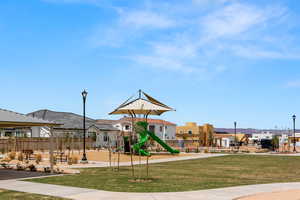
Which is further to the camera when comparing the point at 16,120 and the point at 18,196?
the point at 16,120

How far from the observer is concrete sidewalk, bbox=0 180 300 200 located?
37.2ft

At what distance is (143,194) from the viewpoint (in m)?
11.9

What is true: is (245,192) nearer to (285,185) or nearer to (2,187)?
(285,185)

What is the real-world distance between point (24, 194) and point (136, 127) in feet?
21.9

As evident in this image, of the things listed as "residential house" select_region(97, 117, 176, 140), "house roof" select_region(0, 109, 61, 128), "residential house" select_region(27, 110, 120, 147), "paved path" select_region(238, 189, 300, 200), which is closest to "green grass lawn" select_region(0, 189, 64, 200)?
"house roof" select_region(0, 109, 61, 128)

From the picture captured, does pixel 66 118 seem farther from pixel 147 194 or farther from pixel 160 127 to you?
pixel 147 194

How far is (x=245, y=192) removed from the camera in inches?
485

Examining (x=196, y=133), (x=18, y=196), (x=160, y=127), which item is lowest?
(x=18, y=196)

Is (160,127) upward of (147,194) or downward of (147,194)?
upward

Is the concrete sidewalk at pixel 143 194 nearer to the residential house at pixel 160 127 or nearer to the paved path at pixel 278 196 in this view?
the paved path at pixel 278 196

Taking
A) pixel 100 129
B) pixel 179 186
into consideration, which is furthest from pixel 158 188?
pixel 100 129

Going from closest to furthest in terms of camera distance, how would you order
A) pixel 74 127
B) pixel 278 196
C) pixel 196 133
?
pixel 278 196, pixel 74 127, pixel 196 133

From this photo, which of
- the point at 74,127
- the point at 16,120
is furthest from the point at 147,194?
the point at 74,127

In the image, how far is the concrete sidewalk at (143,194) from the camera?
37.2 ft
